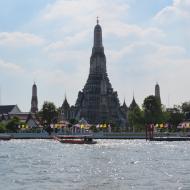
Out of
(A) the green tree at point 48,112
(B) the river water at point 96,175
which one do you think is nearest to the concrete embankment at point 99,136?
(A) the green tree at point 48,112

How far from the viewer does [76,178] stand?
50562 millimetres

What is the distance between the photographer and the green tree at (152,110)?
564 feet

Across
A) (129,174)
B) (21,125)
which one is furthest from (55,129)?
(129,174)

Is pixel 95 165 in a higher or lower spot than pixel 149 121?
lower

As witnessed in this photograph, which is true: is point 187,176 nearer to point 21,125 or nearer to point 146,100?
point 146,100

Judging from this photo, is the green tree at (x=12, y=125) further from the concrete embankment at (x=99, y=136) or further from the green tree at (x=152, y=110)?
the green tree at (x=152, y=110)

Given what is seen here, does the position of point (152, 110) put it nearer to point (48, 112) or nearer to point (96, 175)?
point (48, 112)

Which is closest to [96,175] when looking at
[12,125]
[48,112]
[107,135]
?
[107,135]

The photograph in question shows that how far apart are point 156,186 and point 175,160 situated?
27221mm

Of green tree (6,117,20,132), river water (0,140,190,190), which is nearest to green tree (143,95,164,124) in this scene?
green tree (6,117,20,132)

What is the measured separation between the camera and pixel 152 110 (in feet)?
568

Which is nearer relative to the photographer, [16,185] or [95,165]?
[16,185]

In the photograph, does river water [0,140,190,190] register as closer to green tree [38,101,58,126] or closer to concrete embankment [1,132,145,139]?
concrete embankment [1,132,145,139]

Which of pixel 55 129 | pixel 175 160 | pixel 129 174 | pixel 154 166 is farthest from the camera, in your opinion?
pixel 55 129
